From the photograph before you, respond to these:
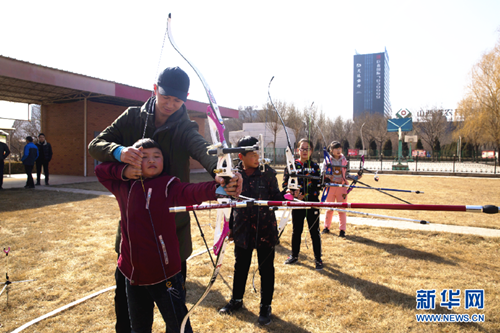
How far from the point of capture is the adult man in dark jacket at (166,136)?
2.05 m

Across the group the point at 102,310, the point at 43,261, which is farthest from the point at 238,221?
the point at 43,261

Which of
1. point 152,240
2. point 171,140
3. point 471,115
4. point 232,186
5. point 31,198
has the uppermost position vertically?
point 471,115

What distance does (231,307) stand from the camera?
10.4 feet

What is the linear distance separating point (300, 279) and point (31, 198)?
9676 millimetres

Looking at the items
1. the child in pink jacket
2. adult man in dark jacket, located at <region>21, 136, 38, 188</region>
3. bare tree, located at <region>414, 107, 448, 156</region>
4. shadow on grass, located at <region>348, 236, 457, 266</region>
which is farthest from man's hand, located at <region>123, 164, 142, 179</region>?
bare tree, located at <region>414, 107, 448, 156</region>

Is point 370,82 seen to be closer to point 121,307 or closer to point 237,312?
point 237,312

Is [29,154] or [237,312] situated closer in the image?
[237,312]

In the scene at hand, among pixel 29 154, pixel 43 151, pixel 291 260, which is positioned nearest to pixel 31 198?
pixel 29 154

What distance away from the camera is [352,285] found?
12.5 feet

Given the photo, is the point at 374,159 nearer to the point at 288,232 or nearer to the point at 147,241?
the point at 288,232

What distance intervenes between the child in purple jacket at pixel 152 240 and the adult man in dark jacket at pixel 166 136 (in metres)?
0.17

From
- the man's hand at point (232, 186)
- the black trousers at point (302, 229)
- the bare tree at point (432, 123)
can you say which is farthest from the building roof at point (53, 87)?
the bare tree at point (432, 123)

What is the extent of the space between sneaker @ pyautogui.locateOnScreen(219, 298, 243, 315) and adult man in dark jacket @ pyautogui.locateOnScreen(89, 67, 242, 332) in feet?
3.73

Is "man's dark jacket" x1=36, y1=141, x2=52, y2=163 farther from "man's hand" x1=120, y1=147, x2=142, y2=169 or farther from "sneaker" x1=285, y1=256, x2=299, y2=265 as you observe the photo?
"man's hand" x1=120, y1=147, x2=142, y2=169
